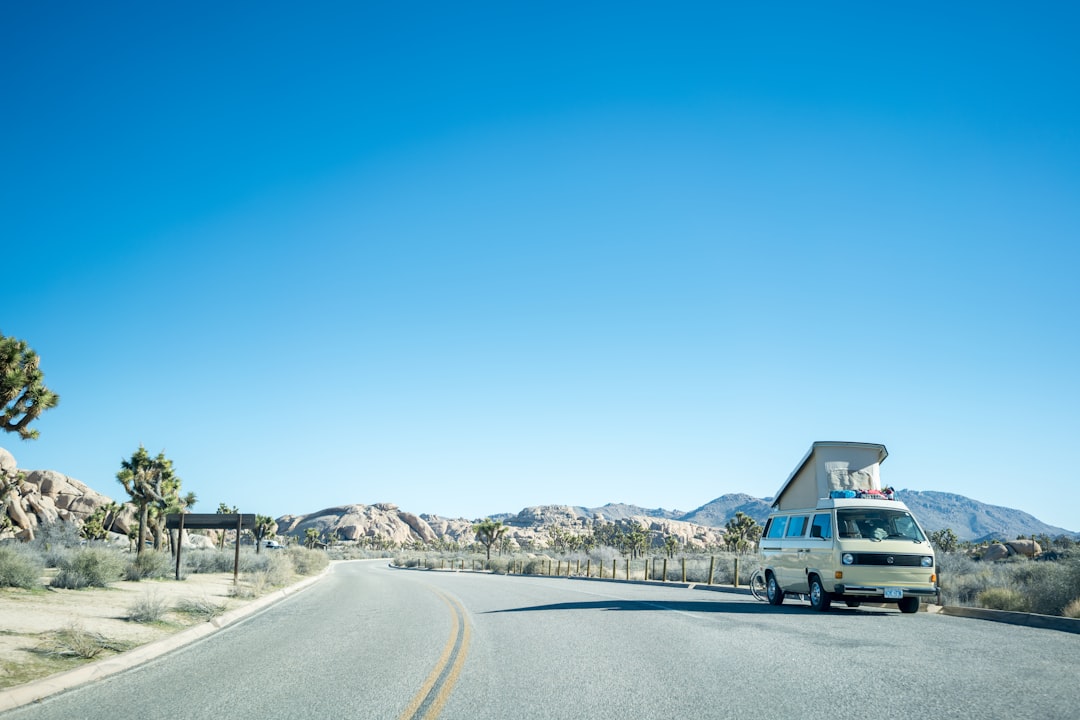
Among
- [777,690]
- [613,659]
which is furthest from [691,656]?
[777,690]

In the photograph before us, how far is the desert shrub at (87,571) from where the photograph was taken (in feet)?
64.1

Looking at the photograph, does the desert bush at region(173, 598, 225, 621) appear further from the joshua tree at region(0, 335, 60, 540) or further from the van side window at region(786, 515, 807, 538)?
the van side window at region(786, 515, 807, 538)

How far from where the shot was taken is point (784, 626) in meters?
13.1

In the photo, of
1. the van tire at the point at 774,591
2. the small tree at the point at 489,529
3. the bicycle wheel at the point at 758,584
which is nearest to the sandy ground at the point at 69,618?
the van tire at the point at 774,591

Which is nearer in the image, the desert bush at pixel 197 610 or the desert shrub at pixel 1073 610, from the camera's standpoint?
the desert shrub at pixel 1073 610

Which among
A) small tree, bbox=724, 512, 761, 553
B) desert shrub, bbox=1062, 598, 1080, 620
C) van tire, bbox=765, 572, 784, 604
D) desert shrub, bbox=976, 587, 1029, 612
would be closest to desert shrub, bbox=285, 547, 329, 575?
van tire, bbox=765, 572, 784, 604

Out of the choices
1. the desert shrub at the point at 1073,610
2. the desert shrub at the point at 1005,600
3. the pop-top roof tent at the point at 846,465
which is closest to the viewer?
the desert shrub at the point at 1073,610

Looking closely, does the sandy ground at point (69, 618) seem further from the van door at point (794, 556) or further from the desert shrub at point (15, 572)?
the van door at point (794, 556)

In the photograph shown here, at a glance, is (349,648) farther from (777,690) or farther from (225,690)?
(777,690)

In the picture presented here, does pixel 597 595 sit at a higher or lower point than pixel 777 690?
lower

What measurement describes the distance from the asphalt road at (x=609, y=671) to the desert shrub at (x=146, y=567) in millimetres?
12151

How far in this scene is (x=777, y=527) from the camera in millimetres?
18609

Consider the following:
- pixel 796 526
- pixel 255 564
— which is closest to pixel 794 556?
pixel 796 526

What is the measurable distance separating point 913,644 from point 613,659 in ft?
14.6
